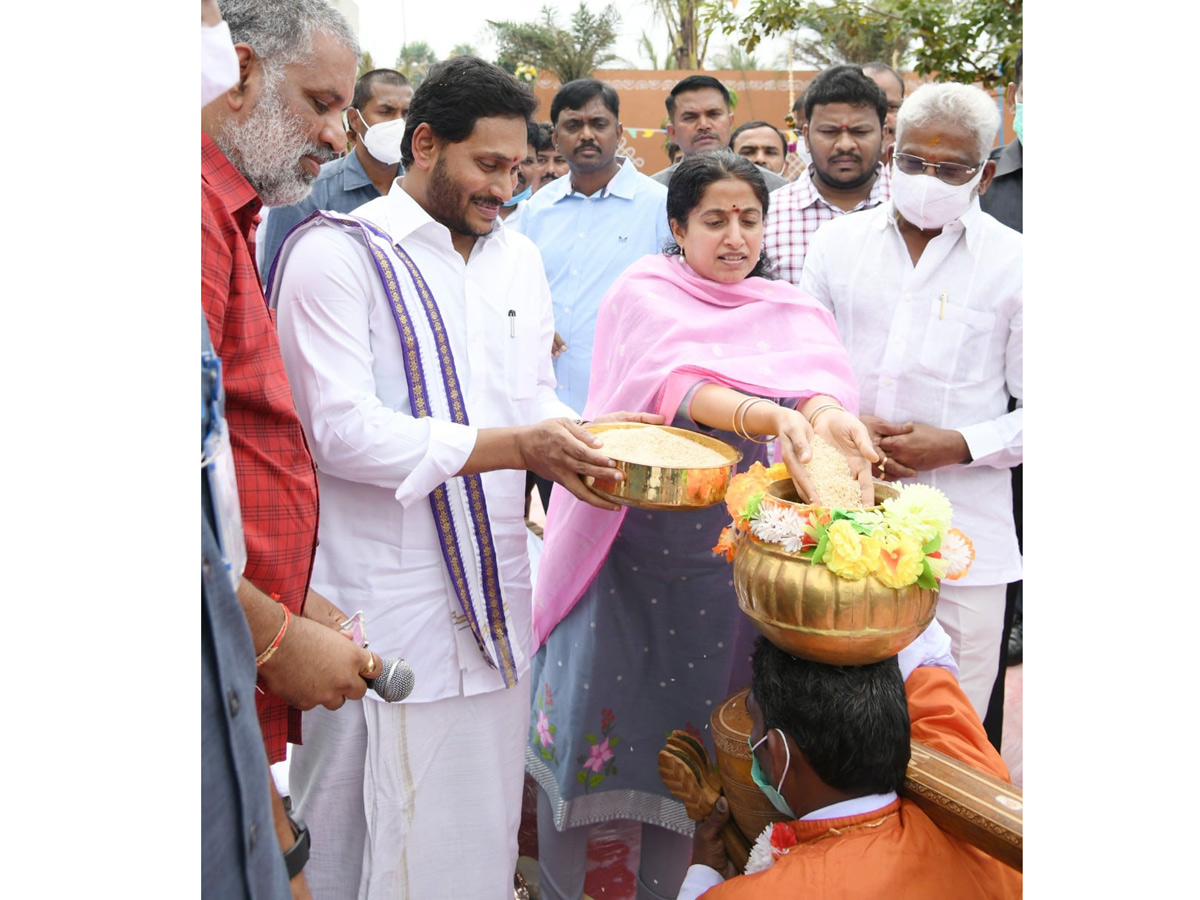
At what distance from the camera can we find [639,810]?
3.18m

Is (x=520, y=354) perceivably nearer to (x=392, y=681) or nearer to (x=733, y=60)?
(x=392, y=681)

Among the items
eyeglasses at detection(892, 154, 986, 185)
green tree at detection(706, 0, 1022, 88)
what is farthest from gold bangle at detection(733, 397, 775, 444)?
green tree at detection(706, 0, 1022, 88)

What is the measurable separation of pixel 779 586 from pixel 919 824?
21.8 inches

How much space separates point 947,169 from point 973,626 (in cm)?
149

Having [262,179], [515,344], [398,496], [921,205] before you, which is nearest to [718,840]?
[398,496]

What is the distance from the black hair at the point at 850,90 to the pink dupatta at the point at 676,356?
6.10ft

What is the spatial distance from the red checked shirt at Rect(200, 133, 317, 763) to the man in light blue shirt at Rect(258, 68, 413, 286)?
9.19 ft

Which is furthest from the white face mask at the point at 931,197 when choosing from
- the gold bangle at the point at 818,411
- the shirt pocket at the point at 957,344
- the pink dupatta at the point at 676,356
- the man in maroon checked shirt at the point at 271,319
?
the man in maroon checked shirt at the point at 271,319

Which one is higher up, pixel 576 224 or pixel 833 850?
pixel 576 224

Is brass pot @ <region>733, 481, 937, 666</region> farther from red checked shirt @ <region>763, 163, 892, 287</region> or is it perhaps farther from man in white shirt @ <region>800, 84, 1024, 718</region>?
red checked shirt @ <region>763, 163, 892, 287</region>

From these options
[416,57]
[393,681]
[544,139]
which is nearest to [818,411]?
[393,681]

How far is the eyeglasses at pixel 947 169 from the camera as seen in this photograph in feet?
10.7

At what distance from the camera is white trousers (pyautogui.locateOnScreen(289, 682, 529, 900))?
8.32 ft

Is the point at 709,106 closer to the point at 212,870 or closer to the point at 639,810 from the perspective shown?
the point at 639,810
